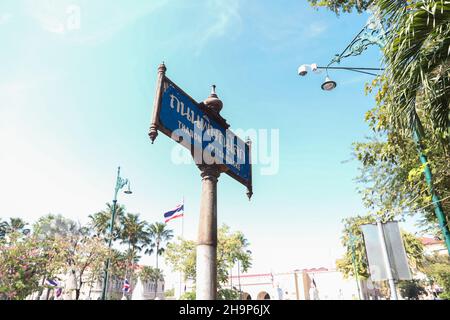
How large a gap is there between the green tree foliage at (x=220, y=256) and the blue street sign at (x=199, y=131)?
94.0 feet

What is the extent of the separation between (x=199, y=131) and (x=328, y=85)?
674 cm

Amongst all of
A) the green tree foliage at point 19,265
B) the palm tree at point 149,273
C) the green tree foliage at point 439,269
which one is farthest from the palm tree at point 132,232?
the green tree foliage at point 439,269

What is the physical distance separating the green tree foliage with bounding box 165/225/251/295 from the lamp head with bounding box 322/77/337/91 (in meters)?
25.6

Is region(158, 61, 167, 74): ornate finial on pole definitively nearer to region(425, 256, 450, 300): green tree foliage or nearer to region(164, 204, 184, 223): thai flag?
region(164, 204, 184, 223): thai flag

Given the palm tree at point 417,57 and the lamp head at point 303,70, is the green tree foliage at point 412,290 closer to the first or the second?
the lamp head at point 303,70

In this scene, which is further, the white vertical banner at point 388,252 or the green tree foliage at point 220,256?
the green tree foliage at point 220,256

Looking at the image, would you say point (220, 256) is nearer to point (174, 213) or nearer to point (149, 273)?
point (174, 213)

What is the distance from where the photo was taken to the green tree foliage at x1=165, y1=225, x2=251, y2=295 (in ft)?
102

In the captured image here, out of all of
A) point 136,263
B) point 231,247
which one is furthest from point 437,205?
point 136,263

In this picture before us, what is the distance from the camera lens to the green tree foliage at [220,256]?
3097cm

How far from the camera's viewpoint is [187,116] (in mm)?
3119

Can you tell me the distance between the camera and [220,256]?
31.7 m

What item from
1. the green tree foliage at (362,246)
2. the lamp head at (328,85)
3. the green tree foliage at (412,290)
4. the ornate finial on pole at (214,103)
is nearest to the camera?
the ornate finial on pole at (214,103)

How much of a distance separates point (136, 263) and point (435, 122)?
50.0 m
